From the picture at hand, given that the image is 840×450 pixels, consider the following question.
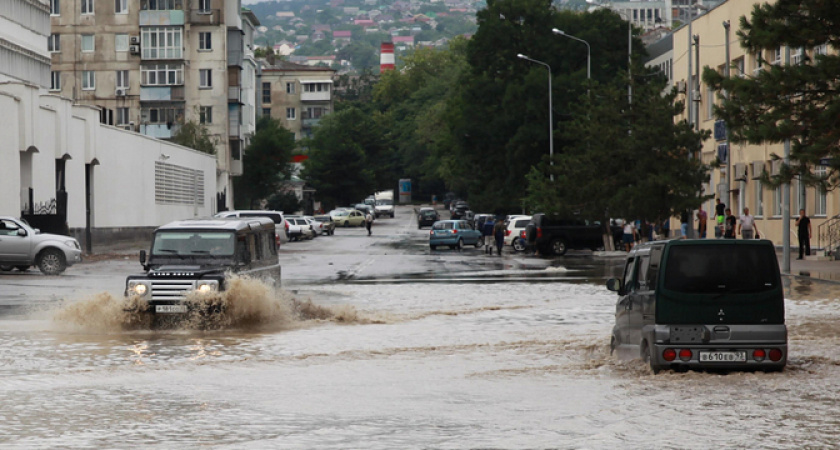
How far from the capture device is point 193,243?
851 inches

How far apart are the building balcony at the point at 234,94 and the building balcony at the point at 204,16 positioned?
5334 mm

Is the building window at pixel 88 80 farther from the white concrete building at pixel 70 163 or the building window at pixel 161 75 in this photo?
the white concrete building at pixel 70 163

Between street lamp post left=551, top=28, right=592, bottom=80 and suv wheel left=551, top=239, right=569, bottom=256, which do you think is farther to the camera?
street lamp post left=551, top=28, right=592, bottom=80

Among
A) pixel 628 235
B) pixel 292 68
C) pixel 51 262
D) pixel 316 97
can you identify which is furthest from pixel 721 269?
pixel 316 97

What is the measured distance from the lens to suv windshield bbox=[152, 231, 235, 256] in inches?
843

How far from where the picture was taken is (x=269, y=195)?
112m

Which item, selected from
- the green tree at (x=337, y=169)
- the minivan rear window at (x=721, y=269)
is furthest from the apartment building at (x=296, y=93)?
the minivan rear window at (x=721, y=269)

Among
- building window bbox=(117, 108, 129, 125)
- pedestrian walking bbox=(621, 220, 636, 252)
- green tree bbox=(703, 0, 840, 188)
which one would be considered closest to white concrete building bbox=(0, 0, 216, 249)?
building window bbox=(117, 108, 129, 125)

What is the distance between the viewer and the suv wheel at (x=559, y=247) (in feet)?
174

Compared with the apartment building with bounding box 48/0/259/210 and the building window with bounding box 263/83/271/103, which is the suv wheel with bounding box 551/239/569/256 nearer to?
the apartment building with bounding box 48/0/259/210

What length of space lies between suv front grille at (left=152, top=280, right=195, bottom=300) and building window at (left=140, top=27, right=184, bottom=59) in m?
79.5

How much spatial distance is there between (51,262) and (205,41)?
2482 inches

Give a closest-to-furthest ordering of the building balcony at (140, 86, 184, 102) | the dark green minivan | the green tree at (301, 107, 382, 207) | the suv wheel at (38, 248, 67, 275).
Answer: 1. the dark green minivan
2. the suv wheel at (38, 248, 67, 275)
3. the building balcony at (140, 86, 184, 102)
4. the green tree at (301, 107, 382, 207)

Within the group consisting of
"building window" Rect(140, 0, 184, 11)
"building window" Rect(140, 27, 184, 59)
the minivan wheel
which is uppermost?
"building window" Rect(140, 0, 184, 11)
